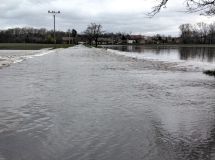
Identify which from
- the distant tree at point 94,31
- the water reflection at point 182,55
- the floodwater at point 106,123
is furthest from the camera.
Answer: the distant tree at point 94,31

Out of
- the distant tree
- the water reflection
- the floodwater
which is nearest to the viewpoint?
the floodwater

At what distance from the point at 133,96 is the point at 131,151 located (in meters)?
7.60

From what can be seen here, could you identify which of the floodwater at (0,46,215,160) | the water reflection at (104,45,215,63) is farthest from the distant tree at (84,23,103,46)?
the floodwater at (0,46,215,160)

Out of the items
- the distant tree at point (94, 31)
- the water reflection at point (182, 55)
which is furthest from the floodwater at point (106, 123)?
the distant tree at point (94, 31)

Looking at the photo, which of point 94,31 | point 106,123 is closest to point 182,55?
point 106,123

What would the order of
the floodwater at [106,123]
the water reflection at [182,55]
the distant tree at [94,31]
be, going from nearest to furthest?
the floodwater at [106,123] < the water reflection at [182,55] < the distant tree at [94,31]

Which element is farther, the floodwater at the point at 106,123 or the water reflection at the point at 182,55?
the water reflection at the point at 182,55

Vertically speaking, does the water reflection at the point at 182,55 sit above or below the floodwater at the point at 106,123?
below

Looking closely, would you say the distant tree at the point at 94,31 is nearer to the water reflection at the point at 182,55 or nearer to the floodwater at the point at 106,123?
the water reflection at the point at 182,55

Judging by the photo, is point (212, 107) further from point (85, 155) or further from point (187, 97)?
point (85, 155)

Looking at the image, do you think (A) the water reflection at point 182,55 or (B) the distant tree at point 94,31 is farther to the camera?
(B) the distant tree at point 94,31

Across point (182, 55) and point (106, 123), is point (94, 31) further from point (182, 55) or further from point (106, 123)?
point (106, 123)

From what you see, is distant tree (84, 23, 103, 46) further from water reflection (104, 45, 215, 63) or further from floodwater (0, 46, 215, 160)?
floodwater (0, 46, 215, 160)

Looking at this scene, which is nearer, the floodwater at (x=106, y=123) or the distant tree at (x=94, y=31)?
the floodwater at (x=106, y=123)
